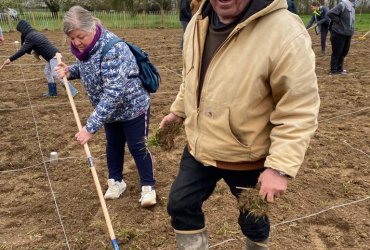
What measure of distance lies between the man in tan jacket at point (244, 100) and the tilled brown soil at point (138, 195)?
76 centimetres

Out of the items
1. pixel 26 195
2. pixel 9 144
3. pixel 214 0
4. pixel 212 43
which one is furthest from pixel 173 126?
pixel 9 144

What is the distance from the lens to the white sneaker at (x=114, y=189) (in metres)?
3.74

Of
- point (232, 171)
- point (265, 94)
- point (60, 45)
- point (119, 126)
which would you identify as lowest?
point (60, 45)

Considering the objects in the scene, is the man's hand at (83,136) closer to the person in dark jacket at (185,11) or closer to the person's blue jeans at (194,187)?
the person's blue jeans at (194,187)

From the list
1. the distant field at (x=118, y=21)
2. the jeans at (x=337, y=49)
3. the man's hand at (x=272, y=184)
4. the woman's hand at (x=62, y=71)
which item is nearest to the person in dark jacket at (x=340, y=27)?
the jeans at (x=337, y=49)

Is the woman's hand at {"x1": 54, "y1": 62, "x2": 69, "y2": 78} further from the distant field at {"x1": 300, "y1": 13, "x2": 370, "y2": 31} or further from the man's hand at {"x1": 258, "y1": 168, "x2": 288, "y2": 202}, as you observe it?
the distant field at {"x1": 300, "y1": 13, "x2": 370, "y2": 31}

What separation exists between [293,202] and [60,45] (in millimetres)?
12402

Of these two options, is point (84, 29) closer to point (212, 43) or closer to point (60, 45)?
point (212, 43)

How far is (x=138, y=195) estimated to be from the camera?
3844 millimetres

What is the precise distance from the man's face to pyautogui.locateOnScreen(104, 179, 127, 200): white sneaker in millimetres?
2362

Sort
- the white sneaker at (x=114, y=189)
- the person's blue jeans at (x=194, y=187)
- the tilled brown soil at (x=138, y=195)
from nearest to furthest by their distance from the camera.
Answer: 1. the person's blue jeans at (x=194, y=187)
2. the tilled brown soil at (x=138, y=195)
3. the white sneaker at (x=114, y=189)

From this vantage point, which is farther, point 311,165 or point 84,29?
point 311,165

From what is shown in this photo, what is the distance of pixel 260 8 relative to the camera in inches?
68.8

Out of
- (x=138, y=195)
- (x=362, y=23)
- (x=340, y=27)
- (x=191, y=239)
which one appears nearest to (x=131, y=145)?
(x=138, y=195)
